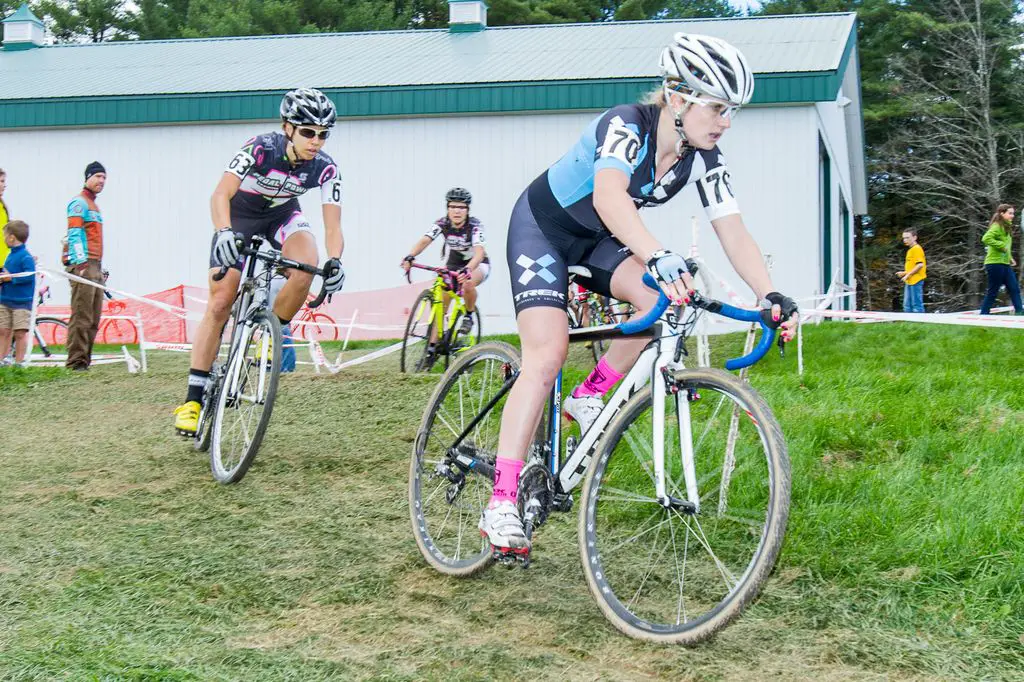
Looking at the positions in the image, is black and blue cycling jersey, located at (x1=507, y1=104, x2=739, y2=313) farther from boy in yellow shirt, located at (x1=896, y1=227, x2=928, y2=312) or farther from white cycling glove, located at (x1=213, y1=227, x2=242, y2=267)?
boy in yellow shirt, located at (x1=896, y1=227, x2=928, y2=312)

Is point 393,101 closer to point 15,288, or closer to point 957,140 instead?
point 15,288

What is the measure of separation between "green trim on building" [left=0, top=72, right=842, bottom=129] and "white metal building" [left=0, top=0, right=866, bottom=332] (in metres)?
0.03

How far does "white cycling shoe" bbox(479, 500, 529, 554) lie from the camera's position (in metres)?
4.09

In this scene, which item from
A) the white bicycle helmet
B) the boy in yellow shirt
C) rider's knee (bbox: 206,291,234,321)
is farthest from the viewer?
the boy in yellow shirt

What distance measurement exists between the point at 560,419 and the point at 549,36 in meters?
21.6

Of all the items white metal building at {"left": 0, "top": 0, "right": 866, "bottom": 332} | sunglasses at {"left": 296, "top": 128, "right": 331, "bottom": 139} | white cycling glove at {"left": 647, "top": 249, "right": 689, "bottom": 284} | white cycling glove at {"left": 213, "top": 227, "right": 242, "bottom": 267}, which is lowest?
white cycling glove at {"left": 647, "top": 249, "right": 689, "bottom": 284}

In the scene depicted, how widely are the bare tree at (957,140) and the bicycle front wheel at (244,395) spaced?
34.9m

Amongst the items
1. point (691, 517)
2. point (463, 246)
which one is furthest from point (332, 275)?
point (463, 246)

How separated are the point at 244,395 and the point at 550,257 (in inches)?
116

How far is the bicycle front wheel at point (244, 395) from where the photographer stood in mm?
6297

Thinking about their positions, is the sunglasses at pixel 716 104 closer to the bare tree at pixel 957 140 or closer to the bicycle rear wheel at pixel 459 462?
the bicycle rear wheel at pixel 459 462

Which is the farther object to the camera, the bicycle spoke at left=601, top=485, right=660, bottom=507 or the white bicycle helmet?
the bicycle spoke at left=601, top=485, right=660, bottom=507

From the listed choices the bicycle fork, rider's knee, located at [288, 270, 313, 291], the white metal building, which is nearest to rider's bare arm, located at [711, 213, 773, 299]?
the bicycle fork

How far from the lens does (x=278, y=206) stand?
7238mm
